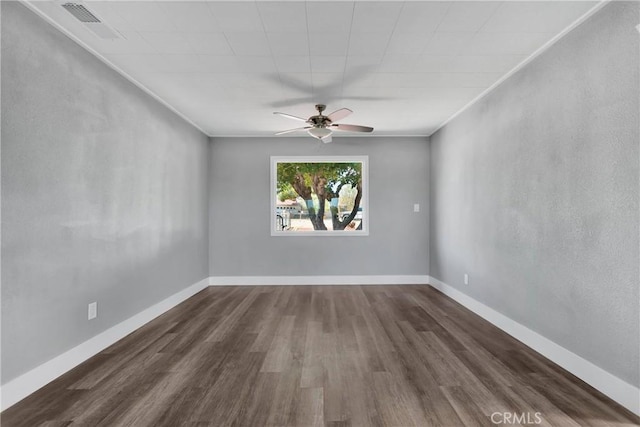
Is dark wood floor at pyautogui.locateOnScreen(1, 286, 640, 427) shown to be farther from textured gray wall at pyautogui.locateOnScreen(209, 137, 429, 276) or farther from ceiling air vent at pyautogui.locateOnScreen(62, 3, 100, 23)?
ceiling air vent at pyautogui.locateOnScreen(62, 3, 100, 23)

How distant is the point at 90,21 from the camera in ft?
7.44

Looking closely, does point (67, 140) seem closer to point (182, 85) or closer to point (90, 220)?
point (90, 220)

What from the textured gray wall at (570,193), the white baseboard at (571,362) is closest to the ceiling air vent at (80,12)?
the textured gray wall at (570,193)

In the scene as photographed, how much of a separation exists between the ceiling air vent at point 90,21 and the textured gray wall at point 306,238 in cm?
313

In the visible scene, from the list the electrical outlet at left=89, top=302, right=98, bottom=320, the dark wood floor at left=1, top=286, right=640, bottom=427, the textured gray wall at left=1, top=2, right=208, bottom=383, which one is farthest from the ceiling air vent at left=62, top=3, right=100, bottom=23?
the dark wood floor at left=1, top=286, right=640, bottom=427

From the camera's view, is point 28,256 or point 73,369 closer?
point 28,256

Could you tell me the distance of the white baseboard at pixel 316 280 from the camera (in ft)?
18.0

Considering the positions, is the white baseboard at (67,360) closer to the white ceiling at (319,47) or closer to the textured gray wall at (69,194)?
the textured gray wall at (69,194)

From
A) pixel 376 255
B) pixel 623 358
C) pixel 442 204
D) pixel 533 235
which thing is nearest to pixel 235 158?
pixel 376 255

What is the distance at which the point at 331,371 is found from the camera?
2387 mm

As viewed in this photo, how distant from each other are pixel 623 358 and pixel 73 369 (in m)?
3.61

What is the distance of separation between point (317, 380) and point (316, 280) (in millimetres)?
3256

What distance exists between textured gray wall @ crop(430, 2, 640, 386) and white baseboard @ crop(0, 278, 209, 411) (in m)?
3.58

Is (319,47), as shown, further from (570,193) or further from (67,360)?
(67,360)
